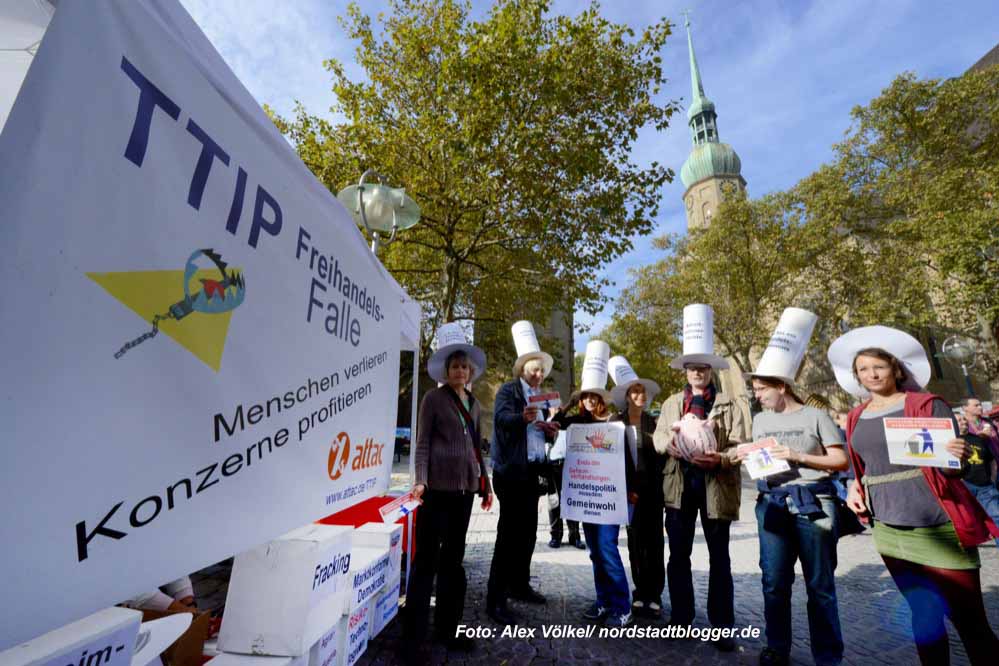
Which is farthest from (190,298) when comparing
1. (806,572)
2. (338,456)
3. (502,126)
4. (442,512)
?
(502,126)

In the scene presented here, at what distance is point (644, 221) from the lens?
10156 mm

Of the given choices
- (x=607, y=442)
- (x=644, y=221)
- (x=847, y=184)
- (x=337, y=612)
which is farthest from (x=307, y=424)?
(x=847, y=184)

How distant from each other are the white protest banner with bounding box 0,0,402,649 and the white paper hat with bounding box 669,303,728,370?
3.04 m

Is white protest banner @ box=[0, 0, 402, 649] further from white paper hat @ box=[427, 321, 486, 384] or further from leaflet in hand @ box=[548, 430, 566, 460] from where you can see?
leaflet in hand @ box=[548, 430, 566, 460]

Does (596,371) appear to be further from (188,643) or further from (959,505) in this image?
(188,643)

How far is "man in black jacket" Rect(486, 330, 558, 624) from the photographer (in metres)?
3.61

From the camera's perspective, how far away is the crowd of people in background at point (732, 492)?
2.34 meters

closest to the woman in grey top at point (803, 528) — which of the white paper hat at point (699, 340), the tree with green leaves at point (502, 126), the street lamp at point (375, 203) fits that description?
the white paper hat at point (699, 340)

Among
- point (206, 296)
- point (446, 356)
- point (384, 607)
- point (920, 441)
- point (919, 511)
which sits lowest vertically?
point (384, 607)

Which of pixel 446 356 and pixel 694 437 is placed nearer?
pixel 694 437

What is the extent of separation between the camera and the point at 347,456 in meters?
2.04

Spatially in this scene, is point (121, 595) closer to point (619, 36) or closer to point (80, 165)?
point (80, 165)

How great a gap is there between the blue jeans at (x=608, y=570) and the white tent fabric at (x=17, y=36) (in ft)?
12.7

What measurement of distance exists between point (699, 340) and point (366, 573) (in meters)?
2.96
